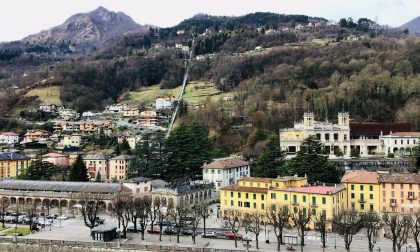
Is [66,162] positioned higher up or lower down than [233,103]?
lower down

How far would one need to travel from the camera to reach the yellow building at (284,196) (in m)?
46.2

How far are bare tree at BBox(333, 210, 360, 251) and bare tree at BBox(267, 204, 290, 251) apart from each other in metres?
3.99

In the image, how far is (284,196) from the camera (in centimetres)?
4834

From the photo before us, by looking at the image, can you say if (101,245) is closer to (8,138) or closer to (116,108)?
(8,138)

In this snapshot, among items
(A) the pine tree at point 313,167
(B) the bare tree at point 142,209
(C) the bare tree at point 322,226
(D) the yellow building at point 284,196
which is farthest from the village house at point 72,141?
(C) the bare tree at point 322,226

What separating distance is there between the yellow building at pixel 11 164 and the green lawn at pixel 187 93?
143 feet

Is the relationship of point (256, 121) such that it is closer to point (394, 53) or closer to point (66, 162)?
point (66, 162)

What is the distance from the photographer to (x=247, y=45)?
16062 cm

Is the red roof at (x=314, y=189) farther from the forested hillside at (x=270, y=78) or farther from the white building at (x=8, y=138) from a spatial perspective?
the white building at (x=8, y=138)

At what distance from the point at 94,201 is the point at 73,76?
96372 mm

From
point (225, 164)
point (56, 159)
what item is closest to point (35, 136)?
point (56, 159)

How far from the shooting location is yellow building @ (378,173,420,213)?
48.5m

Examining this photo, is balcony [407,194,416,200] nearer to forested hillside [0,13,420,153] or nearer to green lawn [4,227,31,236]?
forested hillside [0,13,420,153]

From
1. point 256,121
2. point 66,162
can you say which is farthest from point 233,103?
point 66,162
